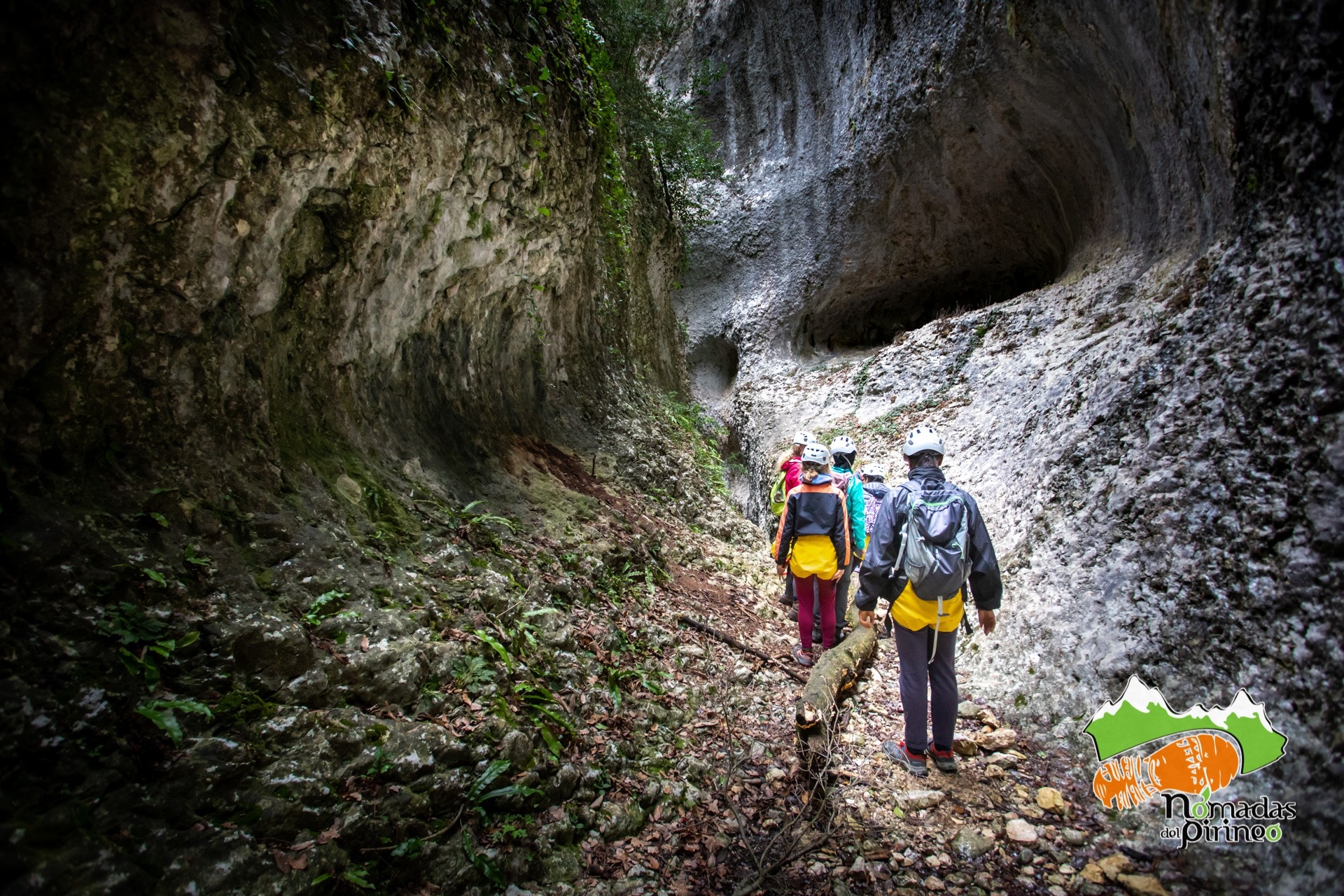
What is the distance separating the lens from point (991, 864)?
9.42 ft

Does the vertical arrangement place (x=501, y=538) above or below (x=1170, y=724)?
above

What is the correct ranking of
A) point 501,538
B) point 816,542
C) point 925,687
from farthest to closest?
point 816,542, point 501,538, point 925,687

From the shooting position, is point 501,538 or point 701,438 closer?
point 501,538

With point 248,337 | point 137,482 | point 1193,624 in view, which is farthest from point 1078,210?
point 137,482

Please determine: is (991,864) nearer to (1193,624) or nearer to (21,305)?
(1193,624)

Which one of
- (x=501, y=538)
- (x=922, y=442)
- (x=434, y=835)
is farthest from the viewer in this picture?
(x=501, y=538)

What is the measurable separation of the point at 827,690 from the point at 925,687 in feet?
2.25

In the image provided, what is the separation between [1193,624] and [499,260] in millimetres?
6107

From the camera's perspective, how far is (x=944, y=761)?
11.8ft

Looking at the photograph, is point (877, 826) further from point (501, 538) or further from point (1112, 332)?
point (1112, 332)

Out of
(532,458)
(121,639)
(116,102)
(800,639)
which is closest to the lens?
(121,639)

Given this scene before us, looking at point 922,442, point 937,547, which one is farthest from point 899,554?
point 922,442

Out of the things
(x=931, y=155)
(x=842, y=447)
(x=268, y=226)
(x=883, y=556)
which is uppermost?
(x=931, y=155)

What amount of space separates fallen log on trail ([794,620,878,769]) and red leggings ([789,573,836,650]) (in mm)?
344
